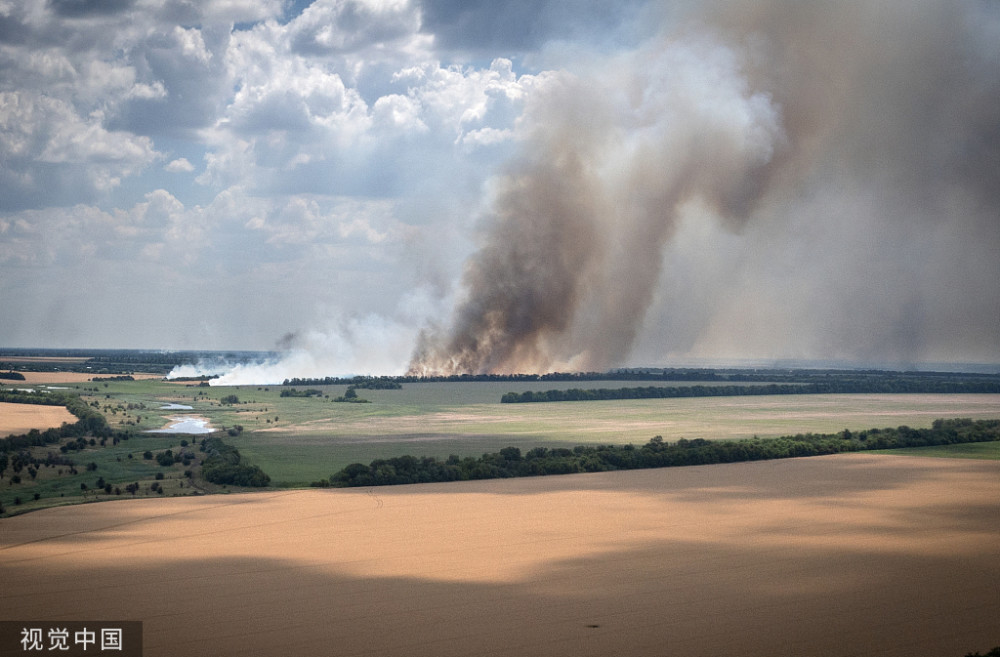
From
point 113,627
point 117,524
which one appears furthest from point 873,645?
point 117,524

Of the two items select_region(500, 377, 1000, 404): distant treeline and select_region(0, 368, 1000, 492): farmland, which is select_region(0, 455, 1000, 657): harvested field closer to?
select_region(0, 368, 1000, 492): farmland

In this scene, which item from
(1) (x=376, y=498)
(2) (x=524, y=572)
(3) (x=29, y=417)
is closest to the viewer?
(2) (x=524, y=572)

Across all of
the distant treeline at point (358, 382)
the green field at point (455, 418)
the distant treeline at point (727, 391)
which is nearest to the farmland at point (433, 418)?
the green field at point (455, 418)

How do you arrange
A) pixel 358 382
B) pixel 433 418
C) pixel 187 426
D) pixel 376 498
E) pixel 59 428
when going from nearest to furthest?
pixel 376 498 → pixel 59 428 → pixel 187 426 → pixel 433 418 → pixel 358 382

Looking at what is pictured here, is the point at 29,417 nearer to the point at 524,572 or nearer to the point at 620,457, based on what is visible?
the point at 620,457

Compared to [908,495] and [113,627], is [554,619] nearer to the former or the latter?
[113,627]

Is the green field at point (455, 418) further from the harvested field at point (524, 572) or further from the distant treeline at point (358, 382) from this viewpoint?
the harvested field at point (524, 572)

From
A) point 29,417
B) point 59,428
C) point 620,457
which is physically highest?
point 29,417

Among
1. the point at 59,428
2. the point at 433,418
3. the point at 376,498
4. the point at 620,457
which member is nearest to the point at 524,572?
the point at 376,498
